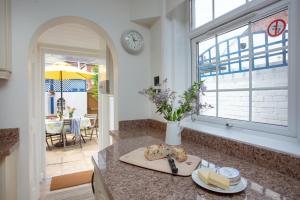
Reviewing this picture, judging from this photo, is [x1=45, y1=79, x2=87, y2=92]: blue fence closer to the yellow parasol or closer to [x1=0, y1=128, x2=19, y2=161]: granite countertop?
the yellow parasol

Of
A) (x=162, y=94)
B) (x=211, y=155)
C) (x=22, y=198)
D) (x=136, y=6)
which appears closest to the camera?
(x=211, y=155)

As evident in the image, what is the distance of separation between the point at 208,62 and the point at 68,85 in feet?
23.3

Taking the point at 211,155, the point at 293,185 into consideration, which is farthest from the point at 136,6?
the point at 293,185

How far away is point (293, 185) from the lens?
685 mm

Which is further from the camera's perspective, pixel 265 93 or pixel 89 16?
pixel 89 16

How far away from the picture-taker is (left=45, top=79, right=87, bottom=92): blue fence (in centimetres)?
714

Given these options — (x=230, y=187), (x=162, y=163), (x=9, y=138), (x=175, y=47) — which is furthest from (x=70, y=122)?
(x=230, y=187)

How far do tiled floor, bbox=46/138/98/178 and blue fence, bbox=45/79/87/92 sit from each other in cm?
352

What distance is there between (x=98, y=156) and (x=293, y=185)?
0.96 m

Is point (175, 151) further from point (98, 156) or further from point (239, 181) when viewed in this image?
point (98, 156)

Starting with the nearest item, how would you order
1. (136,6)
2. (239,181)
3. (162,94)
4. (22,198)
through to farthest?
(239,181) < (162,94) < (22,198) < (136,6)

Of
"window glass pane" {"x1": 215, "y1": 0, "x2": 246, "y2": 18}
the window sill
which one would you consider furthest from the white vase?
"window glass pane" {"x1": 215, "y1": 0, "x2": 246, "y2": 18}

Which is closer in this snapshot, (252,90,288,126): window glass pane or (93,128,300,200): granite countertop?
(93,128,300,200): granite countertop

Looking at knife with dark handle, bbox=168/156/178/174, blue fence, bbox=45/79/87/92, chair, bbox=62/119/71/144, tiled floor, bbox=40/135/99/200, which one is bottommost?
tiled floor, bbox=40/135/99/200
